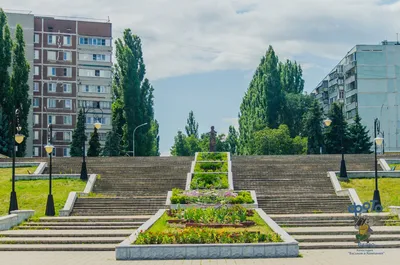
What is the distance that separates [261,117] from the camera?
71.7 metres

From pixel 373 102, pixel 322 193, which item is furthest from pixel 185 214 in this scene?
pixel 373 102

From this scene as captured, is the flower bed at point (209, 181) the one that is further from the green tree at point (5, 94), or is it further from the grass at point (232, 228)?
the green tree at point (5, 94)

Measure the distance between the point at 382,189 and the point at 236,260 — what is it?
16599mm

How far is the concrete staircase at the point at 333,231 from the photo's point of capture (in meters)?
19.2

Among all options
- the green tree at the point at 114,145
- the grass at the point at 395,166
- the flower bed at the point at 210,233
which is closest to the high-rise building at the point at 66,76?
the green tree at the point at 114,145

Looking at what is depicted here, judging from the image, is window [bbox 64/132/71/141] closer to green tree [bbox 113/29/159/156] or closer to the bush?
green tree [bbox 113/29/159/156]

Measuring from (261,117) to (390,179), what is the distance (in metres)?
39.2

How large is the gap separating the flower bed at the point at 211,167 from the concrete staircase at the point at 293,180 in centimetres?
70

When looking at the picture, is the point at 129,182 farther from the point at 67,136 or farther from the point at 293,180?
the point at 67,136

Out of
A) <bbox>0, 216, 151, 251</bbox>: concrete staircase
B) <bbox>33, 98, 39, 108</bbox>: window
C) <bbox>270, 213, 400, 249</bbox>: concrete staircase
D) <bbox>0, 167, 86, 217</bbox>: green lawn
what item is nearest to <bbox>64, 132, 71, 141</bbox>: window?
<bbox>33, 98, 39, 108</bbox>: window

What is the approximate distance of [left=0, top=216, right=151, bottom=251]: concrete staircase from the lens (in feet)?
64.8

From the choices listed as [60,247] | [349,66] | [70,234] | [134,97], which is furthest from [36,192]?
[349,66]

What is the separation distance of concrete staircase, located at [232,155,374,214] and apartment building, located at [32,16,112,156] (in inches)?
1432

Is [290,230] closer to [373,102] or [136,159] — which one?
[136,159]
